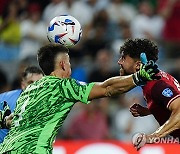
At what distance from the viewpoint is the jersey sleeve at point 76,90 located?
6781mm

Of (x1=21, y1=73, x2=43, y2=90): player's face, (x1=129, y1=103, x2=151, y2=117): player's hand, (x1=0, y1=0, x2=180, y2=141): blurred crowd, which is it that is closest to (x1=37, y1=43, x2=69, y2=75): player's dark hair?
(x1=129, y1=103, x2=151, y2=117): player's hand

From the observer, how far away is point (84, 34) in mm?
14234

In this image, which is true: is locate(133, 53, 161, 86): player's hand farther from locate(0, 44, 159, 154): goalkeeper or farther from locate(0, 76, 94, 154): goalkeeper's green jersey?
locate(0, 76, 94, 154): goalkeeper's green jersey

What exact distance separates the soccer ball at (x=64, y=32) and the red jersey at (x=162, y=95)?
1130mm

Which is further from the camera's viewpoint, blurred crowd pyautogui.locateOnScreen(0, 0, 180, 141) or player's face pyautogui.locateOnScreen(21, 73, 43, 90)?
blurred crowd pyautogui.locateOnScreen(0, 0, 180, 141)

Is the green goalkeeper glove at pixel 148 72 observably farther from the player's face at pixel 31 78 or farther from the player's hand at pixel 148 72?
the player's face at pixel 31 78

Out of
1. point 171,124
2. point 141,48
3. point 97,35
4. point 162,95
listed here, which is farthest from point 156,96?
point 97,35

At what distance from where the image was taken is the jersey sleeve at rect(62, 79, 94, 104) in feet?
22.2

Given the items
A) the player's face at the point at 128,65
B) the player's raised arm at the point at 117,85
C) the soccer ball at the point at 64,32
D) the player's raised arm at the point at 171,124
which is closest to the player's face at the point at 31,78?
the soccer ball at the point at 64,32

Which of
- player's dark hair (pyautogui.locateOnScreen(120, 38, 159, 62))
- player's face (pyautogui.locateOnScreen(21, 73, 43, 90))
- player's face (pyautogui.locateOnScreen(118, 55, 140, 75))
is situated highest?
player's face (pyautogui.locateOnScreen(21, 73, 43, 90))

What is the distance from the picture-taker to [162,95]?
6.99m

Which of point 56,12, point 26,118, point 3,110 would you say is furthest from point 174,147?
point 56,12

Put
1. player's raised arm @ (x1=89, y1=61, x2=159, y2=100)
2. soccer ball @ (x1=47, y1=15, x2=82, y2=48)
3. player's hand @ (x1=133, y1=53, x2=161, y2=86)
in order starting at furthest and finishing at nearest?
soccer ball @ (x1=47, y1=15, x2=82, y2=48)
player's raised arm @ (x1=89, y1=61, x2=159, y2=100)
player's hand @ (x1=133, y1=53, x2=161, y2=86)

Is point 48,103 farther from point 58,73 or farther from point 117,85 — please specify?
point 117,85
